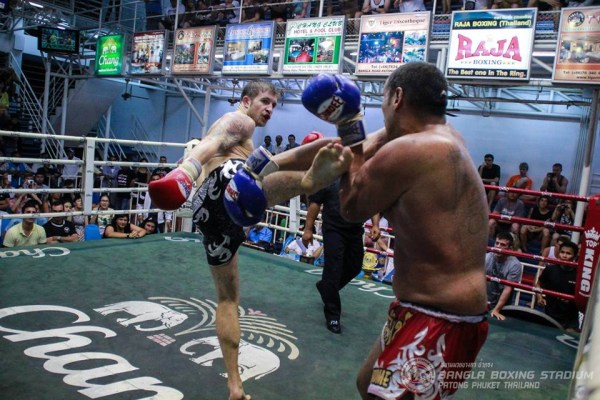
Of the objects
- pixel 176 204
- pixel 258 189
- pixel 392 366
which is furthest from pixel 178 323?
pixel 392 366

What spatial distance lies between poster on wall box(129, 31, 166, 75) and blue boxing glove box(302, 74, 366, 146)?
10.6 m

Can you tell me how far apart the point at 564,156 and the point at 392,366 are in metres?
9.97

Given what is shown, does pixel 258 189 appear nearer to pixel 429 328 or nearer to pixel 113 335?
pixel 429 328

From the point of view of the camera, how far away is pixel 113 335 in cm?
302

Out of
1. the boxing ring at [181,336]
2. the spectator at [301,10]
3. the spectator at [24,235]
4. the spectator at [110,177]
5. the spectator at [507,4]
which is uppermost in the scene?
the spectator at [301,10]

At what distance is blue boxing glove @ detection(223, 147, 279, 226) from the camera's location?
1750 mm

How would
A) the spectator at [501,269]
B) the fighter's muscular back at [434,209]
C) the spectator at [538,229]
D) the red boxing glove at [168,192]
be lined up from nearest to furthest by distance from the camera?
the fighter's muscular back at [434,209]
the red boxing glove at [168,192]
the spectator at [501,269]
the spectator at [538,229]

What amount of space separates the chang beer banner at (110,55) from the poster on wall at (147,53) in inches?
20.5

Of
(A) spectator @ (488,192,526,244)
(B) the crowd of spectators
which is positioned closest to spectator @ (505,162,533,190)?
(A) spectator @ (488,192,526,244)

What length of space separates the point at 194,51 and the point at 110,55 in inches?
126

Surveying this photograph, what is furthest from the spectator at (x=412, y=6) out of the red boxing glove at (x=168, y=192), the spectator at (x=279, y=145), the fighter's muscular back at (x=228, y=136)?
the red boxing glove at (x=168, y=192)

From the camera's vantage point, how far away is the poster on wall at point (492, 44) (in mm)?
6984

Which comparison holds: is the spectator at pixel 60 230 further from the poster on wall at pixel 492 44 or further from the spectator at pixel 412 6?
the spectator at pixel 412 6

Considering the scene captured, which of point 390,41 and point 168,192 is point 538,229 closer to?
point 390,41
